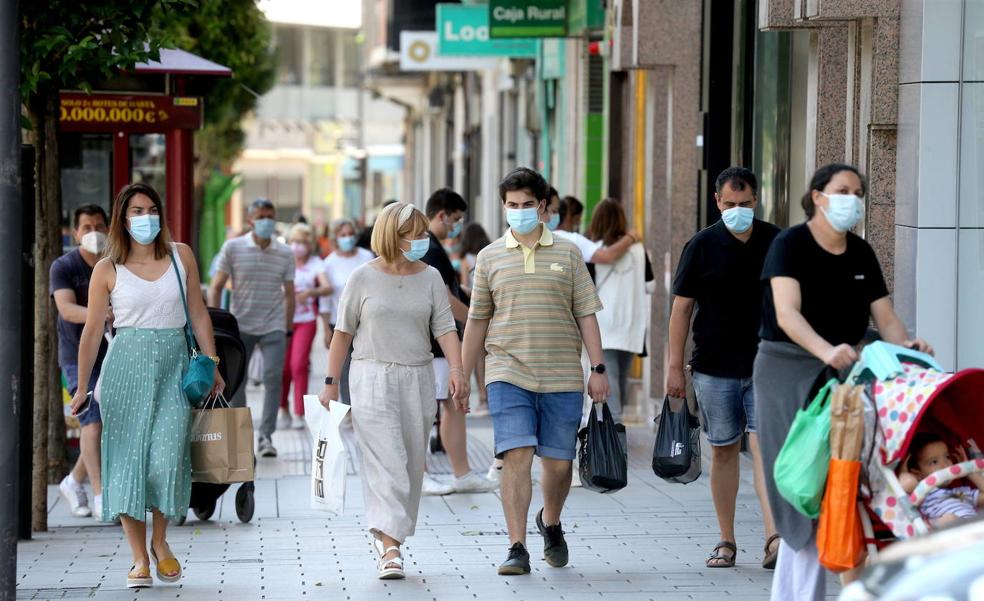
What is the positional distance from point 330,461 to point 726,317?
2017 millimetres

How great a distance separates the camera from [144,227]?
8086 mm

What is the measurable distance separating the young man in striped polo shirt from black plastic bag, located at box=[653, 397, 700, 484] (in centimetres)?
40

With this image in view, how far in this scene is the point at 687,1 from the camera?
1516 centimetres

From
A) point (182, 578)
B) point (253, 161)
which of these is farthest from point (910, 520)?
point (253, 161)

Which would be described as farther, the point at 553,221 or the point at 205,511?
the point at 553,221

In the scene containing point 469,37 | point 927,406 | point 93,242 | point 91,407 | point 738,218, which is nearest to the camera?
point 927,406

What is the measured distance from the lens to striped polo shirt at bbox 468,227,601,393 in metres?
8.10

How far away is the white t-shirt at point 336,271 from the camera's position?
49.3ft

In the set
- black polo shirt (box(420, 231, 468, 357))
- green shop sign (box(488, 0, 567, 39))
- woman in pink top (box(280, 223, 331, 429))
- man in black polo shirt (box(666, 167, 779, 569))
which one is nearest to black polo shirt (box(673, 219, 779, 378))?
man in black polo shirt (box(666, 167, 779, 569))

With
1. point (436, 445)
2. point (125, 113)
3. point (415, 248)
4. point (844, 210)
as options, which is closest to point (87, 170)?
point (125, 113)

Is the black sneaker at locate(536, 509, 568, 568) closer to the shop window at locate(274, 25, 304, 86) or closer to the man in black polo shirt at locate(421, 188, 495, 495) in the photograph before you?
the man in black polo shirt at locate(421, 188, 495, 495)

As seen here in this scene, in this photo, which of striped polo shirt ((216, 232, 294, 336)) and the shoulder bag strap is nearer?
the shoulder bag strap

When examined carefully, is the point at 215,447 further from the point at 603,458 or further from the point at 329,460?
the point at 603,458

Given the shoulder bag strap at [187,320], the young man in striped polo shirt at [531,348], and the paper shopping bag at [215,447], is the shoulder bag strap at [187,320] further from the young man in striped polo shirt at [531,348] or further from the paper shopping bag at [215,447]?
the young man in striped polo shirt at [531,348]
